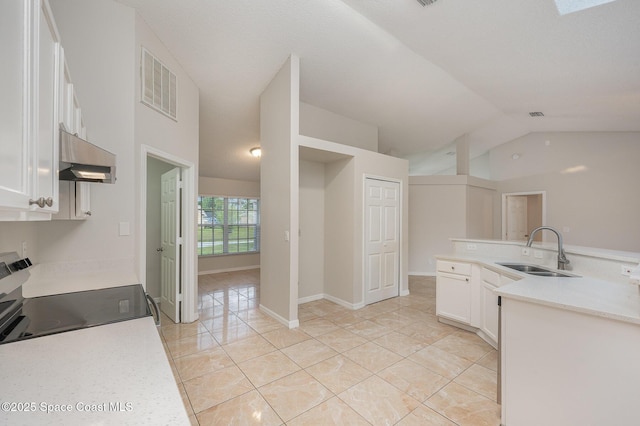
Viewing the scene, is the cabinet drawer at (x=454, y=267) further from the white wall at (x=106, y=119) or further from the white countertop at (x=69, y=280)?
the white wall at (x=106, y=119)

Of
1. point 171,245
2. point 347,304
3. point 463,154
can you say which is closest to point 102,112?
point 171,245

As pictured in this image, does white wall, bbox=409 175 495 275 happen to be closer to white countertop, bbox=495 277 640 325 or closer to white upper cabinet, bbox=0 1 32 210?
white countertop, bbox=495 277 640 325

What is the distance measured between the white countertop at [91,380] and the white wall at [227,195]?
5.51m

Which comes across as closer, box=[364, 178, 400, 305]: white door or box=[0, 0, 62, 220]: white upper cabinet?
box=[0, 0, 62, 220]: white upper cabinet

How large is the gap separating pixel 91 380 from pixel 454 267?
334cm

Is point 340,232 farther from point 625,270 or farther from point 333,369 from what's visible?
point 625,270

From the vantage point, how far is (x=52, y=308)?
4.43ft

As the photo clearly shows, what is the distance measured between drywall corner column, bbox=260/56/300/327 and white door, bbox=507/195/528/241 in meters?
6.66

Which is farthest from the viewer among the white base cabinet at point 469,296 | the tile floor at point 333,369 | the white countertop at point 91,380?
the white base cabinet at point 469,296

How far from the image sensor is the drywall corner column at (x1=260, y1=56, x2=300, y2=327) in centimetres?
328

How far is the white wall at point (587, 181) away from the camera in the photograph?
5.40 meters

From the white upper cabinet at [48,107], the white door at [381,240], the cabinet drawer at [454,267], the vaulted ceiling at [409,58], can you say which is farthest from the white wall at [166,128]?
the cabinet drawer at [454,267]

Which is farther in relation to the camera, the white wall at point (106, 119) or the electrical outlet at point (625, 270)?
the white wall at point (106, 119)

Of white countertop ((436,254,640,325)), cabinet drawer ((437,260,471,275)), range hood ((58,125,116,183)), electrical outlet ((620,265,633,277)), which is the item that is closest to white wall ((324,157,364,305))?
cabinet drawer ((437,260,471,275))
